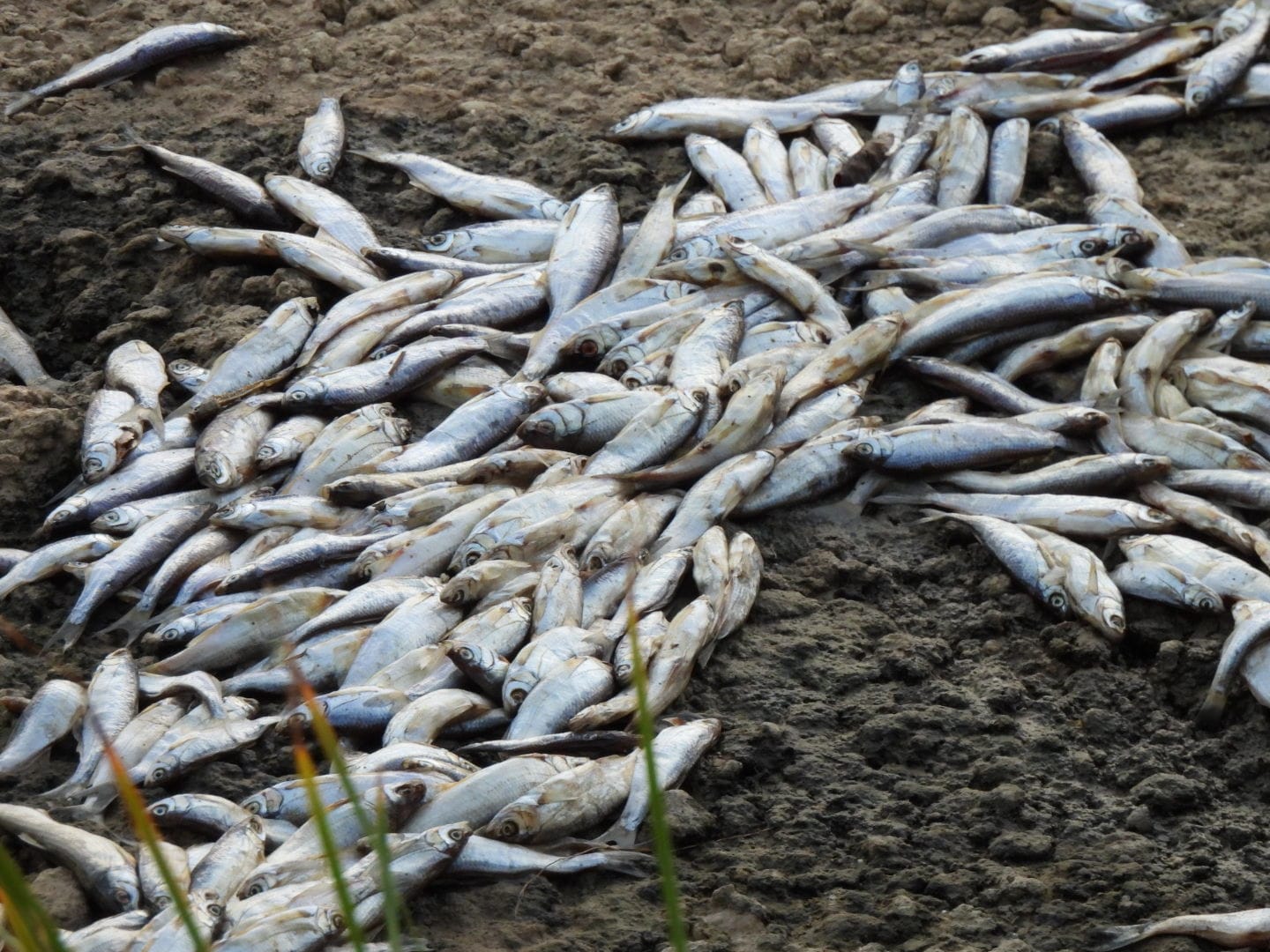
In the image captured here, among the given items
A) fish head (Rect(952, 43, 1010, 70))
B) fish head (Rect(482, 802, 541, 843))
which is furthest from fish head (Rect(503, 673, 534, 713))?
fish head (Rect(952, 43, 1010, 70))

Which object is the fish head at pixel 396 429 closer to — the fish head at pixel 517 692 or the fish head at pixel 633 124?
the fish head at pixel 517 692

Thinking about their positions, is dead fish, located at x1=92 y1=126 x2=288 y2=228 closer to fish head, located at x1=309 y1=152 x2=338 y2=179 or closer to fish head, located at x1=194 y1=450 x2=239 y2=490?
fish head, located at x1=309 y1=152 x2=338 y2=179

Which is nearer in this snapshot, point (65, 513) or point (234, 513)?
point (234, 513)

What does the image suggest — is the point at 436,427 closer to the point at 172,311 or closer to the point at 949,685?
the point at 172,311

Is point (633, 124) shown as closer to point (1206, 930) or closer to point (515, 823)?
point (515, 823)

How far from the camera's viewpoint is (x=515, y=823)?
4266 mm

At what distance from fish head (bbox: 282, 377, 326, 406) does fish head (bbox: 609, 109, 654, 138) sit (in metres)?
2.70

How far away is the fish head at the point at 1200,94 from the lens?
8156 mm

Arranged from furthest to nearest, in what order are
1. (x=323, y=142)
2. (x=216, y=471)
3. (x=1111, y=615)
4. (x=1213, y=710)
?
(x=323, y=142) → (x=216, y=471) → (x=1111, y=615) → (x=1213, y=710)

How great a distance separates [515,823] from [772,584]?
157cm

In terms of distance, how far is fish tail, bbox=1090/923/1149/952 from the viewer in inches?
158

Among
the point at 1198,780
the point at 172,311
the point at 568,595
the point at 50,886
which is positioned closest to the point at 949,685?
the point at 1198,780

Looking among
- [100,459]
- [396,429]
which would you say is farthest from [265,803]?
[100,459]

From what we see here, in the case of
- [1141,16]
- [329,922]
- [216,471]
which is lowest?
[329,922]
